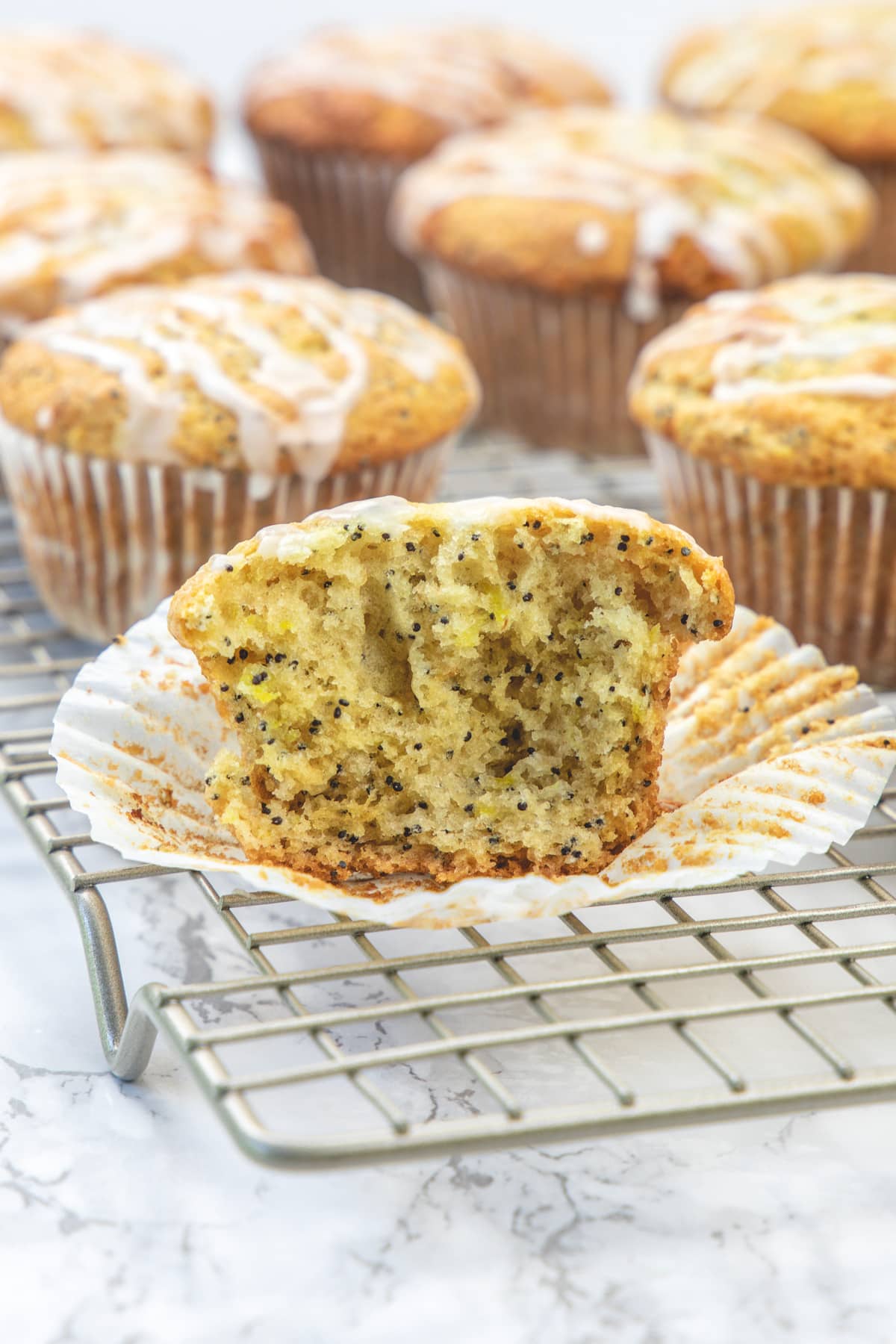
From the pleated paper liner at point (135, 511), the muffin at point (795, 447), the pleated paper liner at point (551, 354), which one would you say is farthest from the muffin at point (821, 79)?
the pleated paper liner at point (135, 511)

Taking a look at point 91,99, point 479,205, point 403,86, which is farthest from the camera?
point 403,86

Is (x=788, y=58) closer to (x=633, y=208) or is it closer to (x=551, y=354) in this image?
(x=633, y=208)

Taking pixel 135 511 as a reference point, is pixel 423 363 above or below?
above

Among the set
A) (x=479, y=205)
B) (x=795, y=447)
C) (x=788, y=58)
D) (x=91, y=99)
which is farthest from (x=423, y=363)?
(x=788, y=58)

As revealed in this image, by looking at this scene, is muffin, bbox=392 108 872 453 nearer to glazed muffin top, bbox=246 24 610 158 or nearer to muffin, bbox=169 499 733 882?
glazed muffin top, bbox=246 24 610 158

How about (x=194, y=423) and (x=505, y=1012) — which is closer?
(x=505, y=1012)

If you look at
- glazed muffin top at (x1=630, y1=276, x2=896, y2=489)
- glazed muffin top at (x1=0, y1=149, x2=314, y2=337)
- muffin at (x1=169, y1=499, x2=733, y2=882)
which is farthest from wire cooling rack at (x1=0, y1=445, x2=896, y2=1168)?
glazed muffin top at (x1=0, y1=149, x2=314, y2=337)

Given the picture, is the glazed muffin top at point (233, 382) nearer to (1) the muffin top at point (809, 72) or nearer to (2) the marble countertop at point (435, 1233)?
(2) the marble countertop at point (435, 1233)
